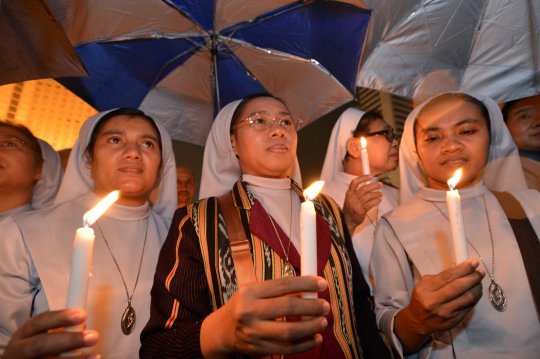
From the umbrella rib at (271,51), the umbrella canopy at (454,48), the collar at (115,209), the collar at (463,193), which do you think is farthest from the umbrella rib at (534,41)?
the collar at (115,209)

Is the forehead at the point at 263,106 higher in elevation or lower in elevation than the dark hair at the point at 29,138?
lower

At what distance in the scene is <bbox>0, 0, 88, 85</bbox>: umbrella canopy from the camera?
2523 mm

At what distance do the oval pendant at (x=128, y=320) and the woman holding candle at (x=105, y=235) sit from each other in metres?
0.02

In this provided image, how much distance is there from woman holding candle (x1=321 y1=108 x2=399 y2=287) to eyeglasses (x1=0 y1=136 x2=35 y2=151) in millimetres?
2685

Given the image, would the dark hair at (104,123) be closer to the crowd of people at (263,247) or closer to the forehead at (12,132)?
the crowd of people at (263,247)

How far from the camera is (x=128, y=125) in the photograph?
287cm

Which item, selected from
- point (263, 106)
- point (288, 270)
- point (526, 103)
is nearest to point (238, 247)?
point (288, 270)

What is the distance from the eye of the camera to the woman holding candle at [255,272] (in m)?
1.32

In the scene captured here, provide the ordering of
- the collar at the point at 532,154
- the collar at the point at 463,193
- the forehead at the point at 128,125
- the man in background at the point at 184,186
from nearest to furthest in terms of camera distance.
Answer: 1. the collar at the point at 463,193
2. the forehead at the point at 128,125
3. the collar at the point at 532,154
4. the man in background at the point at 184,186

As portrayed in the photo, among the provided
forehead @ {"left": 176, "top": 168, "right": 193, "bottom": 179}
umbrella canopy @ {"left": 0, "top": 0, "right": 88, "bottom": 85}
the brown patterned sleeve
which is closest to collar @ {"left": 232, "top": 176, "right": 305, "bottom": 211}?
the brown patterned sleeve

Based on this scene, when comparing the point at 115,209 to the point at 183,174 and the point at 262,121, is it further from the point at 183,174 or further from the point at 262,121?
the point at 183,174

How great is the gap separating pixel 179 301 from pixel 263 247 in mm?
500

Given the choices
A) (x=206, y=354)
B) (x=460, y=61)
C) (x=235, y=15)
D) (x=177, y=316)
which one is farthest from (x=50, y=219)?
(x=460, y=61)

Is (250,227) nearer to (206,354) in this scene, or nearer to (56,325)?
(206,354)
